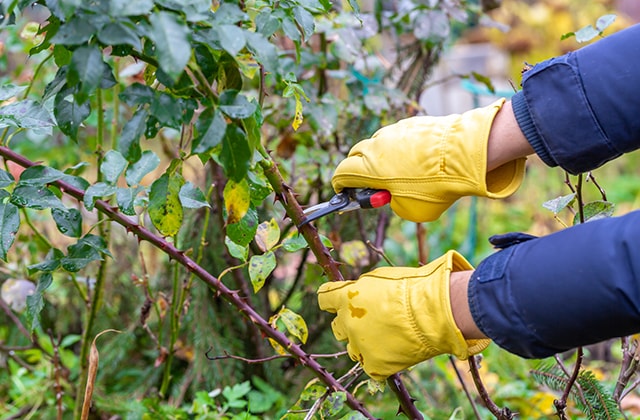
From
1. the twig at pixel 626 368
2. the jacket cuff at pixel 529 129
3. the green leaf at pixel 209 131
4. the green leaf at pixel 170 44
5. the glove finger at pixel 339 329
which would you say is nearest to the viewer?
the green leaf at pixel 170 44

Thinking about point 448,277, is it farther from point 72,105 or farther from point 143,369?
point 143,369

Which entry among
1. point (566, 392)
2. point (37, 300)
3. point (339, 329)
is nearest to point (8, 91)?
point (37, 300)

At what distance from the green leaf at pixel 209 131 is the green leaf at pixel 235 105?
1 cm

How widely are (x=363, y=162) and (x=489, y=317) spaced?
1.05ft

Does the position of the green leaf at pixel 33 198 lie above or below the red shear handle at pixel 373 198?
above

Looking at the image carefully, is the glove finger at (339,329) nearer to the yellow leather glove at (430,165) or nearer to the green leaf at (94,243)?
the yellow leather glove at (430,165)

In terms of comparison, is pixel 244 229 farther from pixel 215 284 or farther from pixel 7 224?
pixel 7 224

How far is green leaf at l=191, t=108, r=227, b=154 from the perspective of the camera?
843 millimetres

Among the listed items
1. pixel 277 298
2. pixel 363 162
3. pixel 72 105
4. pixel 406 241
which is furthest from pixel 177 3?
pixel 406 241

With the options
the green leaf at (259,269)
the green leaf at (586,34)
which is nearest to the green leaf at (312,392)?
the green leaf at (259,269)

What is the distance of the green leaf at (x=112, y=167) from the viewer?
1194 mm

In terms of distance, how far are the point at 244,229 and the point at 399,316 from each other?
0.27 metres

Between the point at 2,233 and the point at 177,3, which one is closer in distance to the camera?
the point at 177,3

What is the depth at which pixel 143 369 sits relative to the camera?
2084 mm
